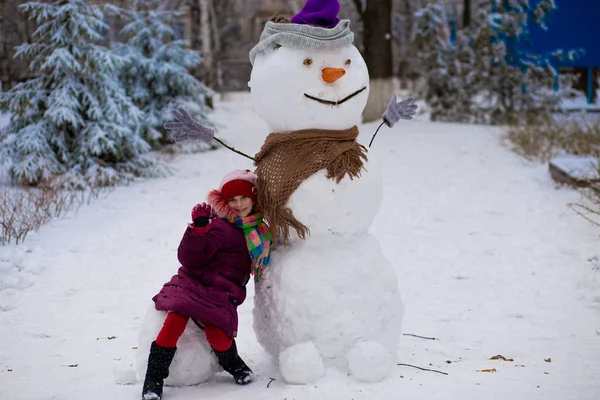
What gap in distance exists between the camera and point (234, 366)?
3.39 meters

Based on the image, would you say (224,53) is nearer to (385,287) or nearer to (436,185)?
(436,185)

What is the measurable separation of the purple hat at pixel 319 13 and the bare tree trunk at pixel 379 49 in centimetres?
1006

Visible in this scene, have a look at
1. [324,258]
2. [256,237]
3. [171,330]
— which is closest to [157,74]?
[256,237]

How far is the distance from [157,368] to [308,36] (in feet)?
5.74

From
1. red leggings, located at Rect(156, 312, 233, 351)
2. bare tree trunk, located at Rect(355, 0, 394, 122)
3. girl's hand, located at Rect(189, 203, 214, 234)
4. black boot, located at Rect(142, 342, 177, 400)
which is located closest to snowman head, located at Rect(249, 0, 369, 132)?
girl's hand, located at Rect(189, 203, 214, 234)

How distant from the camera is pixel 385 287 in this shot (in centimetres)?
348

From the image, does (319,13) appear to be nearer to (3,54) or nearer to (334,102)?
(334,102)

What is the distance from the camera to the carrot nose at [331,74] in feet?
10.8

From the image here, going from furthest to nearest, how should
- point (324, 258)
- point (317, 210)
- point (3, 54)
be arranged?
1. point (3, 54)
2. point (324, 258)
3. point (317, 210)

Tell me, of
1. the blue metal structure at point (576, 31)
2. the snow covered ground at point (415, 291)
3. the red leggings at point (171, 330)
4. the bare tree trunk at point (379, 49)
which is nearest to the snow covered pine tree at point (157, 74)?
the snow covered ground at point (415, 291)

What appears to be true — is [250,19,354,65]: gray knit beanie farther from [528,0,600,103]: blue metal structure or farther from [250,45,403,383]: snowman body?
[528,0,600,103]: blue metal structure

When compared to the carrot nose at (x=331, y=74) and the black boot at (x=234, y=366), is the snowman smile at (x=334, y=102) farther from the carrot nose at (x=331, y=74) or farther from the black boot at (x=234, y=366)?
the black boot at (x=234, y=366)

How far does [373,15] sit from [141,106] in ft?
17.5

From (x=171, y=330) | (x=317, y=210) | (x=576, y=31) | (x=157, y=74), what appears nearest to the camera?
(x=171, y=330)
